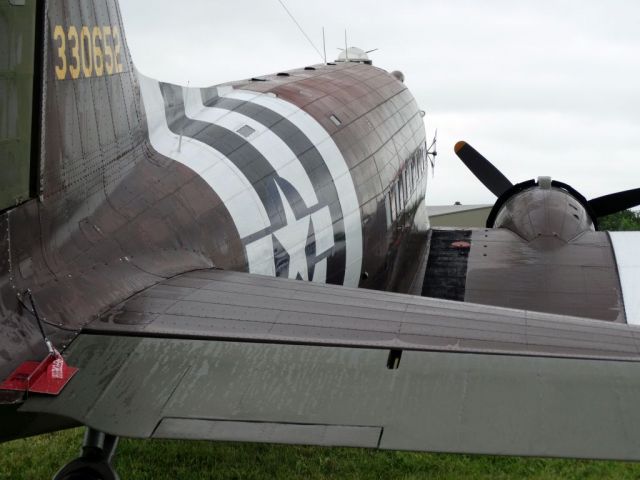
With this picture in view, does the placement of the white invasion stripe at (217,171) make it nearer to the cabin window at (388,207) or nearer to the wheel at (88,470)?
the wheel at (88,470)

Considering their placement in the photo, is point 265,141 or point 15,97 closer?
point 15,97

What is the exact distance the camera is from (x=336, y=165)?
10.3m

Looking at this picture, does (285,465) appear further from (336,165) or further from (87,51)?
(87,51)

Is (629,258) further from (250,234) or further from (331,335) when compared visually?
(331,335)

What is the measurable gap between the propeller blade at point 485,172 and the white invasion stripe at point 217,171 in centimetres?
886

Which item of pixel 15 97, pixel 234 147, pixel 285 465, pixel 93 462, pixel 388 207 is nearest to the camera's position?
pixel 15 97

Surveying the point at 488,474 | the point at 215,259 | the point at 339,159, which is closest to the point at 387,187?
the point at 339,159

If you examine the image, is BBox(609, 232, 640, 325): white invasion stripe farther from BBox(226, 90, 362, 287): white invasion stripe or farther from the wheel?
the wheel

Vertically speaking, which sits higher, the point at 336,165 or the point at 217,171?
the point at 217,171

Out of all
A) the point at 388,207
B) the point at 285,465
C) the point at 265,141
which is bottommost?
the point at 285,465

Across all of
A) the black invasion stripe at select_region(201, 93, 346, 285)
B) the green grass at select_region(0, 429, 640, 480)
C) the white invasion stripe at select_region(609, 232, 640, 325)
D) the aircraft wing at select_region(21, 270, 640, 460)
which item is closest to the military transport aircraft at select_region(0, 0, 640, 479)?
the aircraft wing at select_region(21, 270, 640, 460)

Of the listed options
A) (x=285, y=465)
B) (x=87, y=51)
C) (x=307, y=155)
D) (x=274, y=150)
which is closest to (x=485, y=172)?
(x=307, y=155)

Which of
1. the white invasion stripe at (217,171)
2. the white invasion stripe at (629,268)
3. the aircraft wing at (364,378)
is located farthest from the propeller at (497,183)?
the aircraft wing at (364,378)

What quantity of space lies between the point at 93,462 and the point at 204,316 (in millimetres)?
1166
